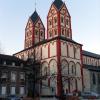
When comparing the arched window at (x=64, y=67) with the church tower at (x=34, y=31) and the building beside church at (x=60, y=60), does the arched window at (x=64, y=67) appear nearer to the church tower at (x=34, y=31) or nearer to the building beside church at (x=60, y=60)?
the building beside church at (x=60, y=60)

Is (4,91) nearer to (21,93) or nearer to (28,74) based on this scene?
(21,93)

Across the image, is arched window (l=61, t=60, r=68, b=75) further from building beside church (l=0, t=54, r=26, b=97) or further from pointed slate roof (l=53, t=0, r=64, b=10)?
pointed slate roof (l=53, t=0, r=64, b=10)

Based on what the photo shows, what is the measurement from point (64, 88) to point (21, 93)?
451 inches

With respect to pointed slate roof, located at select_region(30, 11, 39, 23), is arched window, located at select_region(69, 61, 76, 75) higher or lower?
lower

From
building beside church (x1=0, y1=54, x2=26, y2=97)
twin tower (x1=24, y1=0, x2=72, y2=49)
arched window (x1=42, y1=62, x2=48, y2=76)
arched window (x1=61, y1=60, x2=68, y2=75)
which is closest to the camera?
building beside church (x1=0, y1=54, x2=26, y2=97)

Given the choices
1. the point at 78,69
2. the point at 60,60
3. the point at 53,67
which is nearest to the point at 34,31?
the point at 53,67

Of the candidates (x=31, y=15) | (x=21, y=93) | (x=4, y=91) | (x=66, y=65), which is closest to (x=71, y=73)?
(x=66, y=65)

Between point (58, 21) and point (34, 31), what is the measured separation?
534 inches

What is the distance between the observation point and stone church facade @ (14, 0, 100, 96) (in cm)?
5819

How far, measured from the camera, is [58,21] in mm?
63594

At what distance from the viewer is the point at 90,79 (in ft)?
224

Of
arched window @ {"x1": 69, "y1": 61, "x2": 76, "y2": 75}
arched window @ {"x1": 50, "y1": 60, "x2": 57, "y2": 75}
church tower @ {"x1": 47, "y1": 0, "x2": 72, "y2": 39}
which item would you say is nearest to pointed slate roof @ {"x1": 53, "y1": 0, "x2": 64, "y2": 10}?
church tower @ {"x1": 47, "y1": 0, "x2": 72, "y2": 39}

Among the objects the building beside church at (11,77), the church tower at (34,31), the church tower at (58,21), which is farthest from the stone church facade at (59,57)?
the building beside church at (11,77)

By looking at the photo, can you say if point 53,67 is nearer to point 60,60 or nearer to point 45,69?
point 60,60
